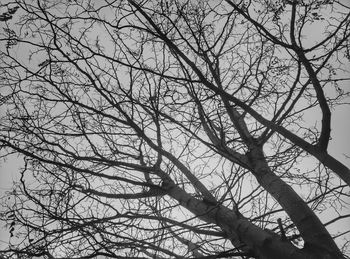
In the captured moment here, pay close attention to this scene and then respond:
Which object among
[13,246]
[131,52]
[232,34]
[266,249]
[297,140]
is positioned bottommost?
[266,249]

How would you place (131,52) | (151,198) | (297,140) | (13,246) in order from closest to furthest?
(297,140), (13,246), (131,52), (151,198)

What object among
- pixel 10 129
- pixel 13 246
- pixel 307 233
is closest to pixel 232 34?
pixel 307 233

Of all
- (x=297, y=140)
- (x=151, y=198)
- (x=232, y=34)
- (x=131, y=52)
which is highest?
(x=232, y=34)

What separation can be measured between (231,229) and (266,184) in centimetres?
45

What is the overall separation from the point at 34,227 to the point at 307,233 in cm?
193

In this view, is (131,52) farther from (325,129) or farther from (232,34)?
(325,129)

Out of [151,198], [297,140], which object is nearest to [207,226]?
[151,198]

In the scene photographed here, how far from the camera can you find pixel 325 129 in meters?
1.90

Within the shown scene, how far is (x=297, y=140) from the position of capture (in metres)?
1.87

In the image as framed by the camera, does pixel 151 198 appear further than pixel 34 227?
Answer: Yes

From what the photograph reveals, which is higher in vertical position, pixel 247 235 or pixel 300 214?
pixel 300 214

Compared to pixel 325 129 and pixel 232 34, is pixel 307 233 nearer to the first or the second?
pixel 325 129

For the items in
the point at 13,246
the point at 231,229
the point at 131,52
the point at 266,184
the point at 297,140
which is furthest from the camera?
the point at 131,52

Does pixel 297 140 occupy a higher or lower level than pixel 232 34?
lower
